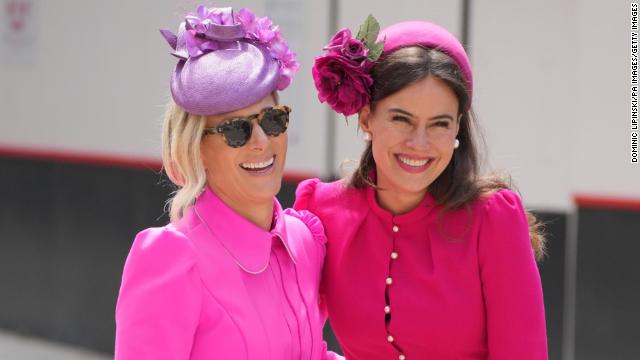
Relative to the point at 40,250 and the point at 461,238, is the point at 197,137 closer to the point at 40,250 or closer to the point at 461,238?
the point at 461,238

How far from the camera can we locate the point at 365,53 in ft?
8.15

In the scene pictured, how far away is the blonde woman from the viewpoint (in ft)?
6.91

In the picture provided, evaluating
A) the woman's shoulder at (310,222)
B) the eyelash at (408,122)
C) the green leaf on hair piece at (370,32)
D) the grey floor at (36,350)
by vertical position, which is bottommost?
the grey floor at (36,350)

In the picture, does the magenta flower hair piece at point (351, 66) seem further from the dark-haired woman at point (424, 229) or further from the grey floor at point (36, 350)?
the grey floor at point (36, 350)

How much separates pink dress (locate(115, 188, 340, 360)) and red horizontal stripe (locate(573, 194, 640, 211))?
242cm

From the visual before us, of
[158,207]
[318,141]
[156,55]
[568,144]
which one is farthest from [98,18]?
[568,144]

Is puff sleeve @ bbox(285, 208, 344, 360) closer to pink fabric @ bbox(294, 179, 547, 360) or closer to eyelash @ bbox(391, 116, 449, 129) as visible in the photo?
pink fabric @ bbox(294, 179, 547, 360)

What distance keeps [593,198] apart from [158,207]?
2.79 meters

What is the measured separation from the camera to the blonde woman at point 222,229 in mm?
2107

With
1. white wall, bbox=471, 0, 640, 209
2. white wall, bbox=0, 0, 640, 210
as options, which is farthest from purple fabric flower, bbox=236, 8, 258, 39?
white wall, bbox=471, 0, 640, 209

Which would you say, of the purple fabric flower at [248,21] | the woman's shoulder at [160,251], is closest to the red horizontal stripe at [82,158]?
the purple fabric flower at [248,21]

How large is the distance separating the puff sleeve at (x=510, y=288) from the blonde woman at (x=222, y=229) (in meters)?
0.47

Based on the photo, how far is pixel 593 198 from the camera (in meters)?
4.45

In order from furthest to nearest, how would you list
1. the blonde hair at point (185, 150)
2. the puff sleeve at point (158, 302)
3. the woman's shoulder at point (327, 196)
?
the woman's shoulder at point (327, 196) → the blonde hair at point (185, 150) → the puff sleeve at point (158, 302)
